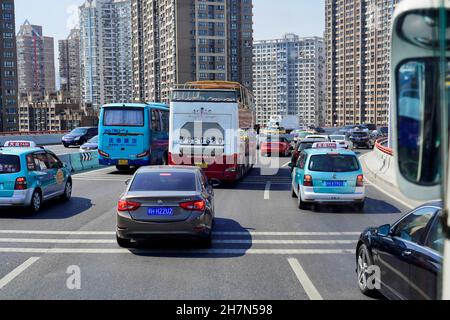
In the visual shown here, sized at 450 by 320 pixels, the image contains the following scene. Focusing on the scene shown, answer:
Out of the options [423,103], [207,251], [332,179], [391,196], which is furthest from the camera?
[391,196]

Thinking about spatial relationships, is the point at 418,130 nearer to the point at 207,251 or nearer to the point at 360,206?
the point at 207,251

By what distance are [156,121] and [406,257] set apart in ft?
69.7

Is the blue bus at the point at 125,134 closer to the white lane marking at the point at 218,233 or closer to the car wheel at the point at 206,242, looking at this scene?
the white lane marking at the point at 218,233

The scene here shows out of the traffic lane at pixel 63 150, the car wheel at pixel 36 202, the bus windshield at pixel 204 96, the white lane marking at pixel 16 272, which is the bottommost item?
the traffic lane at pixel 63 150

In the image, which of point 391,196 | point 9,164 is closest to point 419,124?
point 9,164

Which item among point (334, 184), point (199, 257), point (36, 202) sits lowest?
point (199, 257)

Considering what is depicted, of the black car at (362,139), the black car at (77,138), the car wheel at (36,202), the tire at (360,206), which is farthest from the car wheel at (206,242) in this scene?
the black car at (362,139)

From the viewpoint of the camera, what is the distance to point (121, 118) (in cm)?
2480

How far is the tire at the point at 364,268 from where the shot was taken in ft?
22.9

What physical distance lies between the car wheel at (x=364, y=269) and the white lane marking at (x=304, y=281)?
2.00ft

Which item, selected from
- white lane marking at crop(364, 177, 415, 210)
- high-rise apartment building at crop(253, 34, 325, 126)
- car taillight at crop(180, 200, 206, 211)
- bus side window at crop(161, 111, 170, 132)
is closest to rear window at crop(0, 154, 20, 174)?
car taillight at crop(180, 200, 206, 211)

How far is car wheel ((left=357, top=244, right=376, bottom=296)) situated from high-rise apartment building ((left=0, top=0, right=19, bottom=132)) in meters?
122
